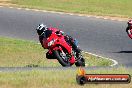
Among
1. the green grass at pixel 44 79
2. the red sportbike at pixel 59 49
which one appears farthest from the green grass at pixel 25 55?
the green grass at pixel 44 79

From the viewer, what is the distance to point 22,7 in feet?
122

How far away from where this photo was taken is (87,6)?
1518 inches

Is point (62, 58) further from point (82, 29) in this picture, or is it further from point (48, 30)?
point (82, 29)

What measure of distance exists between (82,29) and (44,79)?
17.8 meters

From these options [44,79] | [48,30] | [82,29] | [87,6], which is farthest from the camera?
[87,6]

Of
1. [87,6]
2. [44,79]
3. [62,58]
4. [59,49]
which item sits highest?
[44,79]

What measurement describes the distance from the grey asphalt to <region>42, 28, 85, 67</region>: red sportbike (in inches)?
176

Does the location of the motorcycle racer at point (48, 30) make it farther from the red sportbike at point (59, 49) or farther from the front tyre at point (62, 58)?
the front tyre at point (62, 58)

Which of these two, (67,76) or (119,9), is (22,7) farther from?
(67,76)

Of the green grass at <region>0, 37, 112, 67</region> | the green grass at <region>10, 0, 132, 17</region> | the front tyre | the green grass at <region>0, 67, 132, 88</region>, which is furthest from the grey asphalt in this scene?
the green grass at <region>0, 67, 132, 88</region>

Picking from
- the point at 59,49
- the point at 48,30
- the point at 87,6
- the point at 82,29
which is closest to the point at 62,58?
the point at 59,49

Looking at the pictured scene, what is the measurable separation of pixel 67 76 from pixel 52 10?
2322 centimetres

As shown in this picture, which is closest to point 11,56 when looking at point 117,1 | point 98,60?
point 98,60

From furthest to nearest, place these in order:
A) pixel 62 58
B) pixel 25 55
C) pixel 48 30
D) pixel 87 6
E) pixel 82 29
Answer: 1. pixel 87 6
2. pixel 82 29
3. pixel 25 55
4. pixel 62 58
5. pixel 48 30
